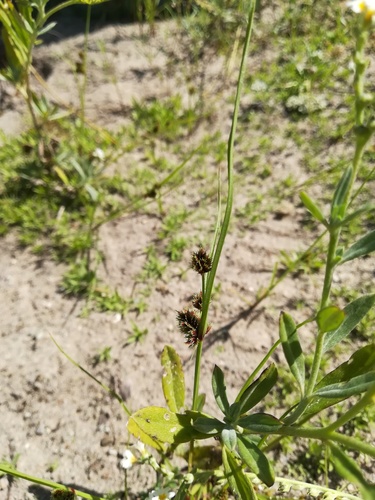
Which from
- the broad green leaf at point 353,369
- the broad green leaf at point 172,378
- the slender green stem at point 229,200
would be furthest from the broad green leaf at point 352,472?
the broad green leaf at point 172,378

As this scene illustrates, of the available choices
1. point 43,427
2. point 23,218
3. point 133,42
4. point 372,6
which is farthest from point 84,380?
point 133,42

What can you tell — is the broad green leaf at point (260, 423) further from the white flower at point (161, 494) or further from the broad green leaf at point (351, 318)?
the white flower at point (161, 494)

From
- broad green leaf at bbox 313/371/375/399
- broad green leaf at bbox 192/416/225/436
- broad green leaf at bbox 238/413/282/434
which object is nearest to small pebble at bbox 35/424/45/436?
broad green leaf at bbox 192/416/225/436

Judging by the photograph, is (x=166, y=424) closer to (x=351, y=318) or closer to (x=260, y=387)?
(x=260, y=387)

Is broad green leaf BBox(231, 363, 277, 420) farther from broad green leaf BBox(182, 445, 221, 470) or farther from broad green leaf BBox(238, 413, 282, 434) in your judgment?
broad green leaf BBox(182, 445, 221, 470)

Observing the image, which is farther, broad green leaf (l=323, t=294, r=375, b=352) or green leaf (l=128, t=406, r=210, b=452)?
green leaf (l=128, t=406, r=210, b=452)

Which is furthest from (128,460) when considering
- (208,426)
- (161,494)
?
(208,426)
